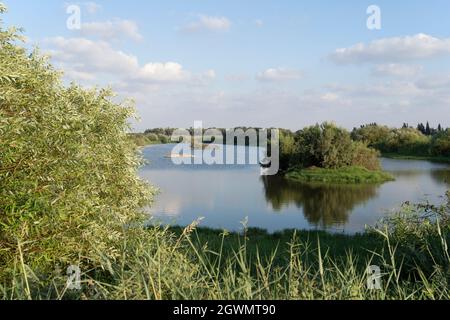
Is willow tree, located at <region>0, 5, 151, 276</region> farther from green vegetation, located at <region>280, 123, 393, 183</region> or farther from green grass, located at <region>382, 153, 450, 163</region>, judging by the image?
green grass, located at <region>382, 153, 450, 163</region>

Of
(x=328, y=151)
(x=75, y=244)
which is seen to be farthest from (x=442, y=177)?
(x=75, y=244)

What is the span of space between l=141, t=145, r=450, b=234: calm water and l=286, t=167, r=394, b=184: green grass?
6.96ft

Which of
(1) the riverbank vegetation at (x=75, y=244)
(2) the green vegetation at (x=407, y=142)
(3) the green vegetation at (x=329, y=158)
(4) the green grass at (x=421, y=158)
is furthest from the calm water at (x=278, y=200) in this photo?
(2) the green vegetation at (x=407, y=142)

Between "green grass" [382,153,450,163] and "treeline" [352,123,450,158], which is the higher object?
"treeline" [352,123,450,158]

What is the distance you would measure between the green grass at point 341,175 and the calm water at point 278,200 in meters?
2.12

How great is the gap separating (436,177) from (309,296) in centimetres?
5675

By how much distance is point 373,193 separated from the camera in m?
43.5

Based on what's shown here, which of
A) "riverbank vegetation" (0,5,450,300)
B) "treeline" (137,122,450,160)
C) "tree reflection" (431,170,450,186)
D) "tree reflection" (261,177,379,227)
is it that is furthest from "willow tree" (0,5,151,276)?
"treeline" (137,122,450,160)

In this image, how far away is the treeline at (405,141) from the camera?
90625mm

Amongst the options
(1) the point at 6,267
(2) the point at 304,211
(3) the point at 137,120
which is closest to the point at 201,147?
(2) the point at 304,211

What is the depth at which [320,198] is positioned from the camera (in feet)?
131

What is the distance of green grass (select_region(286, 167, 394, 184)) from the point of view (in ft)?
172

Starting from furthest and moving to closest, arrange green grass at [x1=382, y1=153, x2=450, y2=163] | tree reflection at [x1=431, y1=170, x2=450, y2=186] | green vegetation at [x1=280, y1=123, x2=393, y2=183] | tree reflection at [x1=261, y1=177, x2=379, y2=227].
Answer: green grass at [x1=382, y1=153, x2=450, y2=163]
green vegetation at [x1=280, y1=123, x2=393, y2=183]
tree reflection at [x1=431, y1=170, x2=450, y2=186]
tree reflection at [x1=261, y1=177, x2=379, y2=227]
